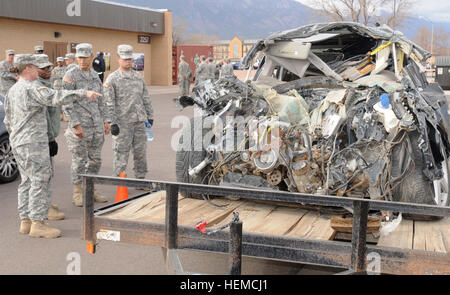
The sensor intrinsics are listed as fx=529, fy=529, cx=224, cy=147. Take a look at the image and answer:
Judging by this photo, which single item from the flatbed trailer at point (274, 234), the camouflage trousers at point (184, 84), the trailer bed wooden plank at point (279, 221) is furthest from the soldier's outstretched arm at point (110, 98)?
the camouflage trousers at point (184, 84)

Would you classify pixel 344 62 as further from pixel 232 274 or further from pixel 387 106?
pixel 232 274

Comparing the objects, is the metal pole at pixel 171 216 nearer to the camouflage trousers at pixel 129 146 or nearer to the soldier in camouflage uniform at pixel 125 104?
the soldier in camouflage uniform at pixel 125 104

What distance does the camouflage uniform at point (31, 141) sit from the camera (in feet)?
17.4

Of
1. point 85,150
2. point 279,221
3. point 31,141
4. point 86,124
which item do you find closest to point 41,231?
point 31,141

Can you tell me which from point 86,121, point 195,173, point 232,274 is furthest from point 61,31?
point 232,274

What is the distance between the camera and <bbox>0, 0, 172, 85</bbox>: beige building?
2456 centimetres

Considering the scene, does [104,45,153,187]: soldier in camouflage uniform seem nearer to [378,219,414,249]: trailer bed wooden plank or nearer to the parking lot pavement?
the parking lot pavement

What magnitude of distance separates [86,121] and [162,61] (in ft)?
96.0

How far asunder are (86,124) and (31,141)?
1.36 m

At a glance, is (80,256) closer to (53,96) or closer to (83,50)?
(53,96)

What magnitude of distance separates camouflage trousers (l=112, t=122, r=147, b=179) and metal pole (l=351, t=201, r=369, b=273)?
482 centimetres

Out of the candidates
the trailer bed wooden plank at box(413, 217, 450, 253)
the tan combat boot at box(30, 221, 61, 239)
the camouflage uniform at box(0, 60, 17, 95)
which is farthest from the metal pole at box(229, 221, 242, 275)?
the camouflage uniform at box(0, 60, 17, 95)

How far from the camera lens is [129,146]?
725cm

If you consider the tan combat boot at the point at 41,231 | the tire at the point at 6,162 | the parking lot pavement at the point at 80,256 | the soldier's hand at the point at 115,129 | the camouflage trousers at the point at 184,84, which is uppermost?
the camouflage trousers at the point at 184,84
